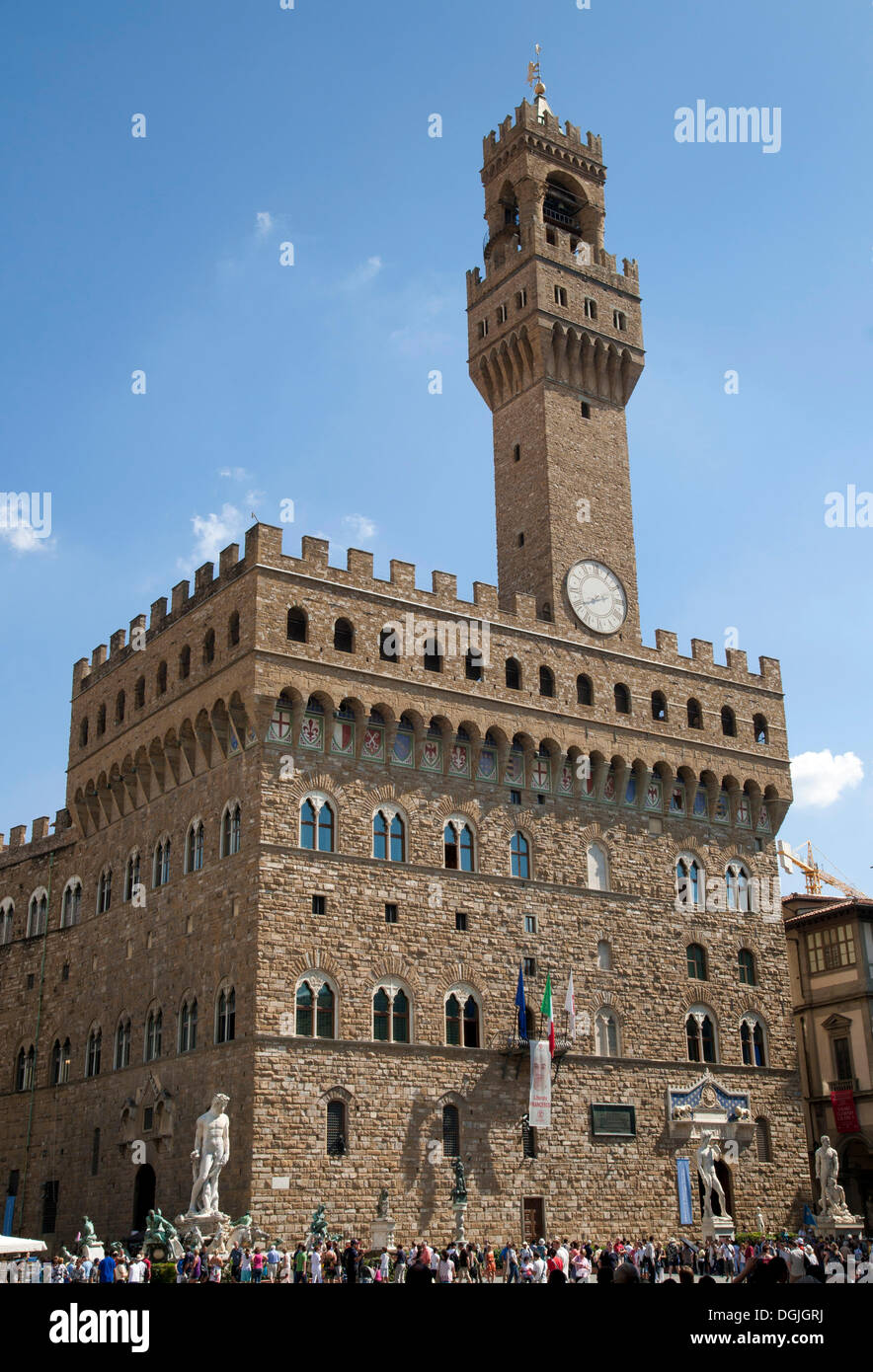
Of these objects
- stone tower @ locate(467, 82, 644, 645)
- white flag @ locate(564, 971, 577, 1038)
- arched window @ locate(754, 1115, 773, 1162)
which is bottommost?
arched window @ locate(754, 1115, 773, 1162)

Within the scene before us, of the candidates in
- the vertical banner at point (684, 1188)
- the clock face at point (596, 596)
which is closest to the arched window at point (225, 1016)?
the vertical banner at point (684, 1188)

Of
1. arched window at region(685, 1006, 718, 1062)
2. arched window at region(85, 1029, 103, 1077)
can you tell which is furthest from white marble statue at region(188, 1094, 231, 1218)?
arched window at region(685, 1006, 718, 1062)

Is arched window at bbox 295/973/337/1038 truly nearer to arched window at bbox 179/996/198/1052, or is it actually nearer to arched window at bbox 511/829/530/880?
arched window at bbox 179/996/198/1052

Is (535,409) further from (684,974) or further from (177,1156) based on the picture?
(177,1156)

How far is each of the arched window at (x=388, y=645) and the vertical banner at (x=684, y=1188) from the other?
55.4 feet

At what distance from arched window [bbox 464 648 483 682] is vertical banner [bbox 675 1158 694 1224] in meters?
15.3

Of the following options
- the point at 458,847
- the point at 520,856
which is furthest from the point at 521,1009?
the point at 458,847

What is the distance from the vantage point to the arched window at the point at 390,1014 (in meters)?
35.2

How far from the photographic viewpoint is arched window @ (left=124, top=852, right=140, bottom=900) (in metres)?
40.7

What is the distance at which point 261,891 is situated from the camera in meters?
34.3

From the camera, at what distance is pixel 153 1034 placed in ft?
124

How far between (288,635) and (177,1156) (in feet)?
45.4

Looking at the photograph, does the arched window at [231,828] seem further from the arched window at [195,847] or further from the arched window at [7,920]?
the arched window at [7,920]
